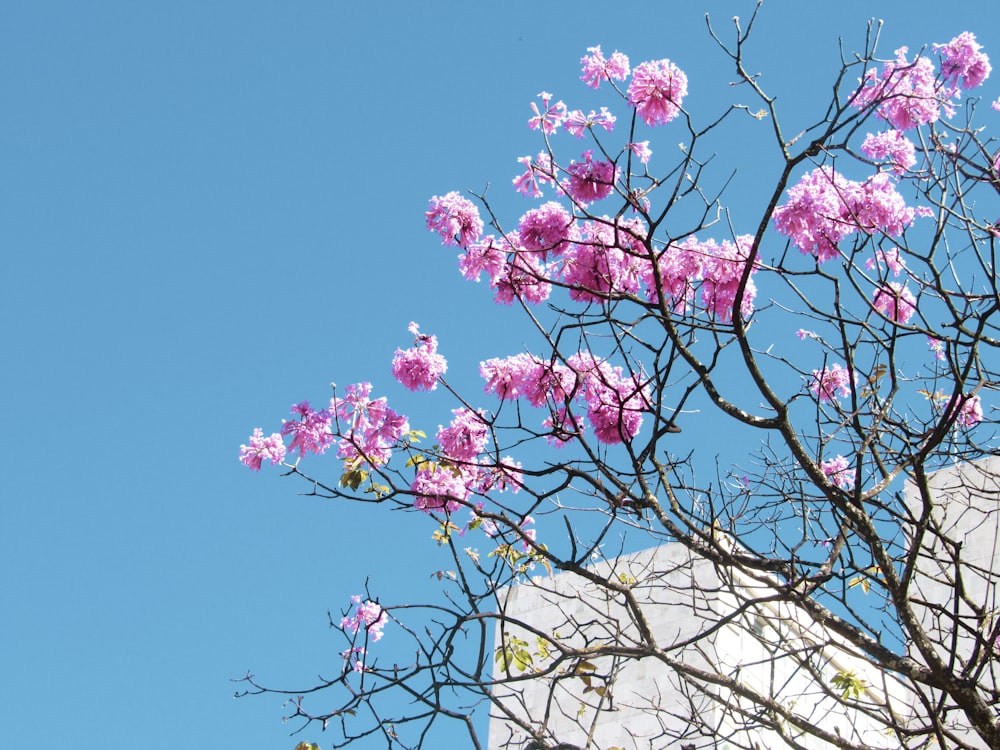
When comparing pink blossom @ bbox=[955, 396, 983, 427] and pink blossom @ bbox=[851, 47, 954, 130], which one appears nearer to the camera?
pink blossom @ bbox=[851, 47, 954, 130]

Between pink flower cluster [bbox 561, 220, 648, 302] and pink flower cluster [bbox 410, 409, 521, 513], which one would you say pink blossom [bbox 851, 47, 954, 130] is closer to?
pink flower cluster [bbox 561, 220, 648, 302]

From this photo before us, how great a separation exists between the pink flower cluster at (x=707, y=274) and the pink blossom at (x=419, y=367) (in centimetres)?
114

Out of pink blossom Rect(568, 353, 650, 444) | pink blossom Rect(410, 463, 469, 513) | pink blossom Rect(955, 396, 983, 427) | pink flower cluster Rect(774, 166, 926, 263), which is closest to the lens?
pink flower cluster Rect(774, 166, 926, 263)

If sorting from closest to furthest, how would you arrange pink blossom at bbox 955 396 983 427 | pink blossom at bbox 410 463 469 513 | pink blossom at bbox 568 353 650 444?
pink blossom at bbox 568 353 650 444 < pink blossom at bbox 410 463 469 513 < pink blossom at bbox 955 396 983 427

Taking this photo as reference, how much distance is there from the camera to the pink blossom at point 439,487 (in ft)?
18.3

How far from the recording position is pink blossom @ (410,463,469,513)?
18.3ft

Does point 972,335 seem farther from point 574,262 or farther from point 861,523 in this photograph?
point 574,262

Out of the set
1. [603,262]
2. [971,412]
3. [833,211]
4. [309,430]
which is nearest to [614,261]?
[603,262]

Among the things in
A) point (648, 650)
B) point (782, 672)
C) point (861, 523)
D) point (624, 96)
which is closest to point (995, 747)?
point (861, 523)

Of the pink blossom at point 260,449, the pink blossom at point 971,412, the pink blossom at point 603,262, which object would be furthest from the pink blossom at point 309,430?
the pink blossom at point 971,412

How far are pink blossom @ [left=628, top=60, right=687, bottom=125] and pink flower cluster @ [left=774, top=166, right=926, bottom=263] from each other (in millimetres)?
652

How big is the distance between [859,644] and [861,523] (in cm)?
47

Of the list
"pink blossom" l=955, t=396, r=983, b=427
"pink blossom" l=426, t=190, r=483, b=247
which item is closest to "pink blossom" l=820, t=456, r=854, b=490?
"pink blossom" l=955, t=396, r=983, b=427

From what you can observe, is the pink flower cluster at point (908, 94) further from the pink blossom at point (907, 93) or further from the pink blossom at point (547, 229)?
the pink blossom at point (547, 229)
